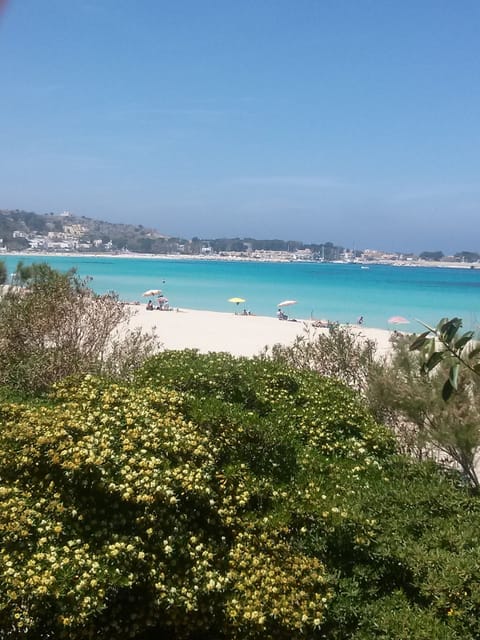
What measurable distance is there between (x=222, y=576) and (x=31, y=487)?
1.38 m

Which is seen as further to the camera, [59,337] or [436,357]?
[59,337]

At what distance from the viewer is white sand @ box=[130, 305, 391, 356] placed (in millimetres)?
22347

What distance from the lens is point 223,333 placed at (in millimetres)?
27344

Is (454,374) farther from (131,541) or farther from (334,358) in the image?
(334,358)

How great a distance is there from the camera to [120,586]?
3463 millimetres

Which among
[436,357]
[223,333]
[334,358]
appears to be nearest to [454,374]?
[436,357]

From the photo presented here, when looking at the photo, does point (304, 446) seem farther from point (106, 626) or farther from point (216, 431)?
point (106, 626)

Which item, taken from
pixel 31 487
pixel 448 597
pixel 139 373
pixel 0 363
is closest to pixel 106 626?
pixel 31 487

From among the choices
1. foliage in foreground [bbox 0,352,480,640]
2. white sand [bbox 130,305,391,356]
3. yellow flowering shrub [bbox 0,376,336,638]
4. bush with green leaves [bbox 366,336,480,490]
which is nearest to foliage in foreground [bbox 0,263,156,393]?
foliage in foreground [bbox 0,352,480,640]

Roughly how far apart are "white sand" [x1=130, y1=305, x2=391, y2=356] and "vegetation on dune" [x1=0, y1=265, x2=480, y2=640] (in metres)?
14.5

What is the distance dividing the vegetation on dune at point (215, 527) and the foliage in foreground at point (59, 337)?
2886 mm

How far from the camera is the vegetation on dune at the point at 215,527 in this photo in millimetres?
3416

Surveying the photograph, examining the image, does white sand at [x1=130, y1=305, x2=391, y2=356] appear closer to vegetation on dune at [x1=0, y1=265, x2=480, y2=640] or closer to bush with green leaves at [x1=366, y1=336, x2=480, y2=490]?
bush with green leaves at [x1=366, y1=336, x2=480, y2=490]

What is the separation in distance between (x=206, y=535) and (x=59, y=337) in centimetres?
623
